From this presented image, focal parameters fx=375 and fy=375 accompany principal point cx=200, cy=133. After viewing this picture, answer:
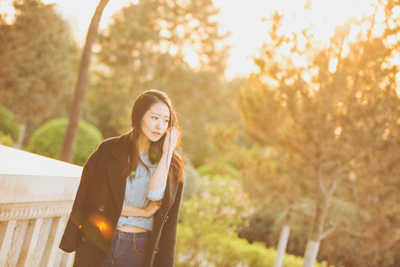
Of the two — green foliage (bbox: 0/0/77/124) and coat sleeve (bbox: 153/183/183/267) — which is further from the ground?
green foliage (bbox: 0/0/77/124)

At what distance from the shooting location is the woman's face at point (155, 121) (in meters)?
2.13

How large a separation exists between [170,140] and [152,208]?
1.30 feet

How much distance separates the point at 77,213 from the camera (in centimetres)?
206

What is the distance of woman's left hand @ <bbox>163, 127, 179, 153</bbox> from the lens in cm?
211

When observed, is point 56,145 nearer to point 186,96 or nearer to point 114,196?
point 114,196

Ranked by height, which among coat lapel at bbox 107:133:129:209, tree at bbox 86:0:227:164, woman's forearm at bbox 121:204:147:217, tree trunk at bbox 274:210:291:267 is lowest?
tree trunk at bbox 274:210:291:267

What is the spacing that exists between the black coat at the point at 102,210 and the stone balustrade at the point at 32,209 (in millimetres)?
306

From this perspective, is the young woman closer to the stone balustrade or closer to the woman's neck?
the woman's neck

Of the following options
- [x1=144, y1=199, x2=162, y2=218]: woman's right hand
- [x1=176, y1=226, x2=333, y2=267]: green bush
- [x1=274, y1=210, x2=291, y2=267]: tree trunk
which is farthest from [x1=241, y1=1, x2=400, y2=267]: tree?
[x1=144, y1=199, x2=162, y2=218]: woman's right hand

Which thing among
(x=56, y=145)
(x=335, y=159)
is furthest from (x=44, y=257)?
(x=56, y=145)

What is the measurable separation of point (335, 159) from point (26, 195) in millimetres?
4459

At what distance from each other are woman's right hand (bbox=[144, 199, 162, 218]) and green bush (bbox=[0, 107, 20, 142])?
1337 centimetres

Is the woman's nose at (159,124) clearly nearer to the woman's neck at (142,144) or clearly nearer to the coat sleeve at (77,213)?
the woman's neck at (142,144)

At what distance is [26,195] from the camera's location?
2.12m
